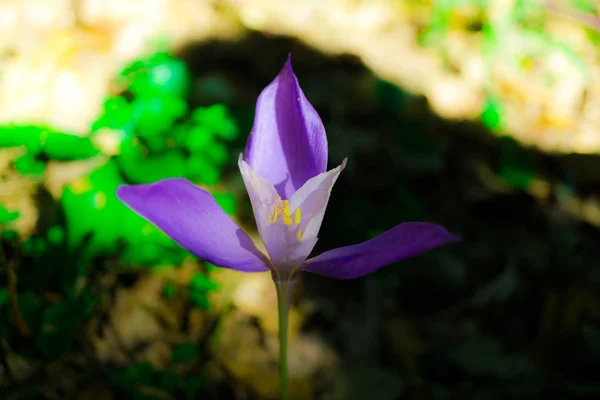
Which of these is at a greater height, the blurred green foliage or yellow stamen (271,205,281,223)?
yellow stamen (271,205,281,223)

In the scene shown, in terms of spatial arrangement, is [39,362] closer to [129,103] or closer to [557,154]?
[129,103]

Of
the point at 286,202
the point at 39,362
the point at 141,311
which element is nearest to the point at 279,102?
the point at 286,202

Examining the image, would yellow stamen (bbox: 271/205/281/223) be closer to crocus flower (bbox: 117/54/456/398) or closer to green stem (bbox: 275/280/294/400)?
crocus flower (bbox: 117/54/456/398)

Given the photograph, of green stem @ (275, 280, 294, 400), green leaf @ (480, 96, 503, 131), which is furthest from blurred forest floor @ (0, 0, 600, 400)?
green stem @ (275, 280, 294, 400)

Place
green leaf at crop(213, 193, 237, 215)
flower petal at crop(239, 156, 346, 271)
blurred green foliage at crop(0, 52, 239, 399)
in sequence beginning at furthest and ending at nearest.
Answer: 1. green leaf at crop(213, 193, 237, 215)
2. blurred green foliage at crop(0, 52, 239, 399)
3. flower petal at crop(239, 156, 346, 271)

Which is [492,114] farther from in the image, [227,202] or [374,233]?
[227,202]

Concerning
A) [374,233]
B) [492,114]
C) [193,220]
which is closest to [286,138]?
[193,220]

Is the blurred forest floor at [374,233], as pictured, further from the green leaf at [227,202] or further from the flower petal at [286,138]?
the flower petal at [286,138]

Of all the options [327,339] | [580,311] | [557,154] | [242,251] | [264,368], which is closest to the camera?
[242,251]
